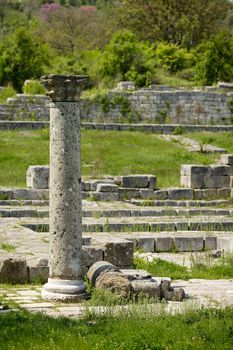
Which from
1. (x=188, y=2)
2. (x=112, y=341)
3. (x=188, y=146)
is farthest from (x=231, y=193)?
(x=188, y=2)

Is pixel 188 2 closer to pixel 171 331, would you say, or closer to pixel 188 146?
pixel 188 146

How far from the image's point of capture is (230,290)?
526 inches

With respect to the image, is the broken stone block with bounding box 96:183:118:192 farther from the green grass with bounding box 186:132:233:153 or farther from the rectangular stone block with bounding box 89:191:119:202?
the green grass with bounding box 186:132:233:153

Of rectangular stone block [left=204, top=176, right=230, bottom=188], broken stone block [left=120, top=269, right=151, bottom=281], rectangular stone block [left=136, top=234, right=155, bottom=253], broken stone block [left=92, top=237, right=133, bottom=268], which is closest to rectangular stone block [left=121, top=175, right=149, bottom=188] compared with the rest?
rectangular stone block [left=204, top=176, right=230, bottom=188]

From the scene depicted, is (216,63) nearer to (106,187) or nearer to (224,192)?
(224,192)

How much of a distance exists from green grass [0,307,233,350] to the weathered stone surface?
1.35 metres

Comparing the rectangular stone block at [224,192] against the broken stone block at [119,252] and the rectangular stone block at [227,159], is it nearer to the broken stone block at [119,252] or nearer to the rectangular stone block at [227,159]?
the rectangular stone block at [227,159]

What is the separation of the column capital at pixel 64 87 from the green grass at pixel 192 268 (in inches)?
146

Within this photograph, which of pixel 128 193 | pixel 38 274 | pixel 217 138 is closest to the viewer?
pixel 38 274

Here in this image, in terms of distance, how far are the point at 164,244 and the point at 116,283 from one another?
6.83m

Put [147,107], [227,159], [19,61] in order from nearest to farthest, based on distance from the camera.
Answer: [227,159] < [147,107] < [19,61]

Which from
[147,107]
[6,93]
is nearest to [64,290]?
[147,107]

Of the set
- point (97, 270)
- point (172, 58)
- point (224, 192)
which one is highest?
point (172, 58)

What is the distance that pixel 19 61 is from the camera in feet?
146
